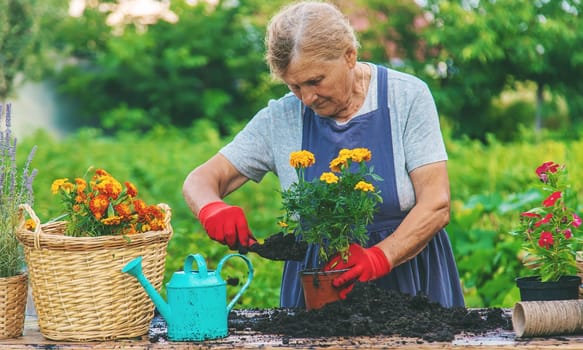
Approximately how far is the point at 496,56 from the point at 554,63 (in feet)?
3.41

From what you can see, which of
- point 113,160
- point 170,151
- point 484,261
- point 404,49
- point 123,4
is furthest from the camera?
point 123,4

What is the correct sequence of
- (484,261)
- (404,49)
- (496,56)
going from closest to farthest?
(484,261)
(496,56)
(404,49)

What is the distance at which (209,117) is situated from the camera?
16.2 meters

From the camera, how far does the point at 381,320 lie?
87.3 inches

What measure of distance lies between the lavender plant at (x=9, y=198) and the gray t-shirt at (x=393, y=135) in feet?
2.31

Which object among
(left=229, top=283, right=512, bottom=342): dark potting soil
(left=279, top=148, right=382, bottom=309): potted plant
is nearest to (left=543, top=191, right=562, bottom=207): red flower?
(left=229, top=283, right=512, bottom=342): dark potting soil

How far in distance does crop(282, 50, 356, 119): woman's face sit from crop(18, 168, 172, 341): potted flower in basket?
0.58 m

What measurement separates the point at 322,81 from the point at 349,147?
0.24 metres

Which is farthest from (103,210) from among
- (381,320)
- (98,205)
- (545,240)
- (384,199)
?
(545,240)

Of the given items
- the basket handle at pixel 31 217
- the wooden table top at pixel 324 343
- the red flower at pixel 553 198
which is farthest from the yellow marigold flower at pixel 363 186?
the basket handle at pixel 31 217

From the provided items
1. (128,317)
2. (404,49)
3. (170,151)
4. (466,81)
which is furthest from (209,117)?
(128,317)

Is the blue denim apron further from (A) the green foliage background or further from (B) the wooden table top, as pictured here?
(B) the wooden table top

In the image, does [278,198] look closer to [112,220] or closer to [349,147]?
[349,147]

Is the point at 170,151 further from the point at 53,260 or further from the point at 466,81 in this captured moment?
the point at 53,260
